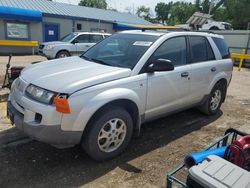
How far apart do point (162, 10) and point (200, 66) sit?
80629mm

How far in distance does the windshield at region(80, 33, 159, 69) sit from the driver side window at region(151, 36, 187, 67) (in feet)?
0.63

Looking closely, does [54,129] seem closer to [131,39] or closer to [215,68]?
[131,39]

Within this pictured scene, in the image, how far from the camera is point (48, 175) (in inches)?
128

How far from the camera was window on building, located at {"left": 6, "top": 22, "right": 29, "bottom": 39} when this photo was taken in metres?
18.9

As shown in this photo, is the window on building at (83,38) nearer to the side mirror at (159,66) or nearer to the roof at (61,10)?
the roof at (61,10)

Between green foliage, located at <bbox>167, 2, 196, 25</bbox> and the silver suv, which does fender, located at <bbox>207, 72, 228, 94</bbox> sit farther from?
green foliage, located at <bbox>167, 2, 196, 25</bbox>

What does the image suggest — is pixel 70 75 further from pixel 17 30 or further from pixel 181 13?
pixel 181 13

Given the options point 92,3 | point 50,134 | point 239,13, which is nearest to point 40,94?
point 50,134

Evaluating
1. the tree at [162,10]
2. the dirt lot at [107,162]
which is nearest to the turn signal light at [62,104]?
the dirt lot at [107,162]

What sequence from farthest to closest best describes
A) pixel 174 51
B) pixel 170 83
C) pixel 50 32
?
pixel 50 32, pixel 174 51, pixel 170 83

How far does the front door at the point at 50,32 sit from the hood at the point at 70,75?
1791 centimetres

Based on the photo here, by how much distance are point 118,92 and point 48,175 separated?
136 cm

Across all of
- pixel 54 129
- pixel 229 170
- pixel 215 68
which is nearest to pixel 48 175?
pixel 54 129

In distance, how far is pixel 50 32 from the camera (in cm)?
2100
